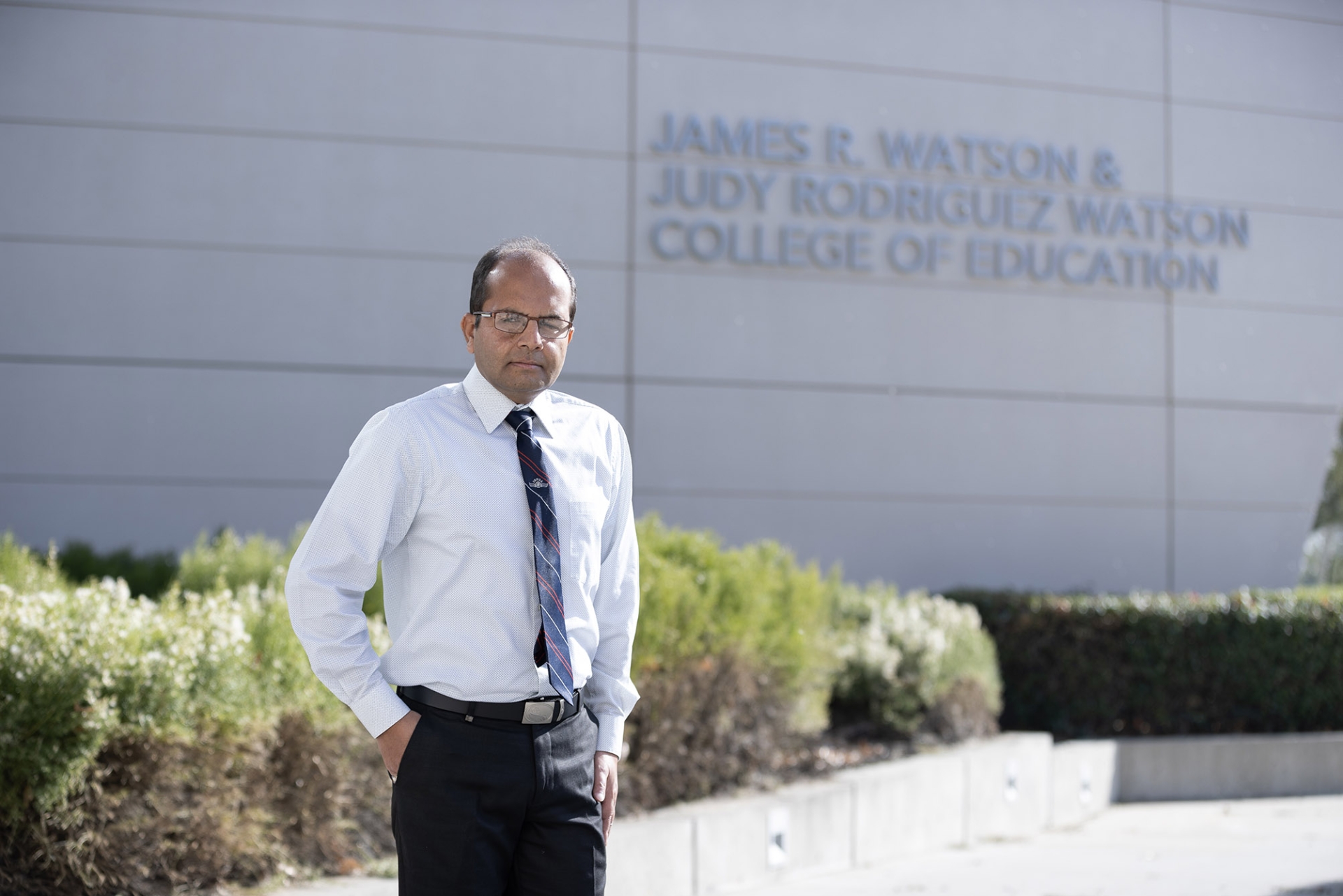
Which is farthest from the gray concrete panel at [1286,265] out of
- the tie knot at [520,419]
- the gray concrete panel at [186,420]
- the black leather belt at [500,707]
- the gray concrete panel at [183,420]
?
the black leather belt at [500,707]

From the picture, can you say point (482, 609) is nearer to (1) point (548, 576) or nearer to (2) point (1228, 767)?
(1) point (548, 576)

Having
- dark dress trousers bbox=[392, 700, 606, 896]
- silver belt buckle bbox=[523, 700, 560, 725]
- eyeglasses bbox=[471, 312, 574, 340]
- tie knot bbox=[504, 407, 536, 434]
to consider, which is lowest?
dark dress trousers bbox=[392, 700, 606, 896]

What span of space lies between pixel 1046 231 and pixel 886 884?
630cm

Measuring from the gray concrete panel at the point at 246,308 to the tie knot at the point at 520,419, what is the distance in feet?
21.6

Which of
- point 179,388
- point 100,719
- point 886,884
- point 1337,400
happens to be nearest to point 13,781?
point 100,719

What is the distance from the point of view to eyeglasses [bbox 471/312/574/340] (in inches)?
105

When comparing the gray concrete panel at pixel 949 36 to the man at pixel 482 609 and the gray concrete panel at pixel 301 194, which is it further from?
the man at pixel 482 609

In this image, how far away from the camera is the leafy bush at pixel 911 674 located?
24.0 ft

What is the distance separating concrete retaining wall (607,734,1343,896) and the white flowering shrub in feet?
4.84

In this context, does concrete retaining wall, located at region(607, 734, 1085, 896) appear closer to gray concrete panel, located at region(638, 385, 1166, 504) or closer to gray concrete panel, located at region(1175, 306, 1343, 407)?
gray concrete panel, located at region(638, 385, 1166, 504)

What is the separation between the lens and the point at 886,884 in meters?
5.88

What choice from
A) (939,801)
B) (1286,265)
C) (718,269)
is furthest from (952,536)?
(1286,265)

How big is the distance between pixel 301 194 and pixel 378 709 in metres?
7.49

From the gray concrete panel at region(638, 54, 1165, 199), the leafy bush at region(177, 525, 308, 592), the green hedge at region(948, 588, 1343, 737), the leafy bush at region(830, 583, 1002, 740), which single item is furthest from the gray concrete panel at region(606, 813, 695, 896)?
the gray concrete panel at region(638, 54, 1165, 199)
